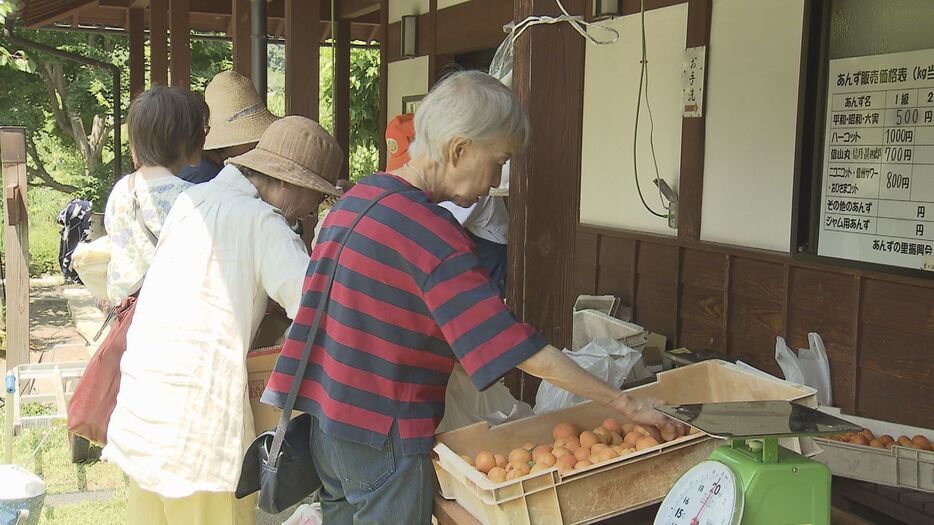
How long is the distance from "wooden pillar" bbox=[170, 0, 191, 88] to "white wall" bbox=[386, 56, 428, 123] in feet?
6.28

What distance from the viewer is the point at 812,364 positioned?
4320 mm

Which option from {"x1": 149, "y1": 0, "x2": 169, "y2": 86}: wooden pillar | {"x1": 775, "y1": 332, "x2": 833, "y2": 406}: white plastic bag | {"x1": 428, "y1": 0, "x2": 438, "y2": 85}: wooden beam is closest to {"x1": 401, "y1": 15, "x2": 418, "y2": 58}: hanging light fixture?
{"x1": 428, "y1": 0, "x2": 438, "y2": 85}: wooden beam

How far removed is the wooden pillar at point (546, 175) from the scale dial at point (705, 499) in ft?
2.31

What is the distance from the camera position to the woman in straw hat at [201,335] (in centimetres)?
246

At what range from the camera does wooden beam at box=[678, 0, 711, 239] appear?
16.3ft

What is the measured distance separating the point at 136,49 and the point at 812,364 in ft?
29.7

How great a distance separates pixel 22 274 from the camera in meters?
6.25

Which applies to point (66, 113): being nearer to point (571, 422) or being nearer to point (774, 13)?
point (774, 13)

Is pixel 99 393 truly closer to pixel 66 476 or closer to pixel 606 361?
pixel 606 361

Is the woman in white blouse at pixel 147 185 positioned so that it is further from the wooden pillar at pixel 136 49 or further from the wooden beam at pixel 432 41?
the wooden pillar at pixel 136 49

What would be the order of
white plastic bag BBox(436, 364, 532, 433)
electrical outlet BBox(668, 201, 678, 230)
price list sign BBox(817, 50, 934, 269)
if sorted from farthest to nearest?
electrical outlet BBox(668, 201, 678, 230) < price list sign BBox(817, 50, 934, 269) < white plastic bag BBox(436, 364, 532, 433)

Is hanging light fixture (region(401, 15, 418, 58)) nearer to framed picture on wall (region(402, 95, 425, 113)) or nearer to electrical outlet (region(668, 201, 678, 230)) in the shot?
framed picture on wall (region(402, 95, 425, 113))

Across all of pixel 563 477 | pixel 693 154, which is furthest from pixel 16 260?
pixel 563 477

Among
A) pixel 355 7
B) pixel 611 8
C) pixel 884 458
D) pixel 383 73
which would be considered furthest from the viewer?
pixel 355 7
